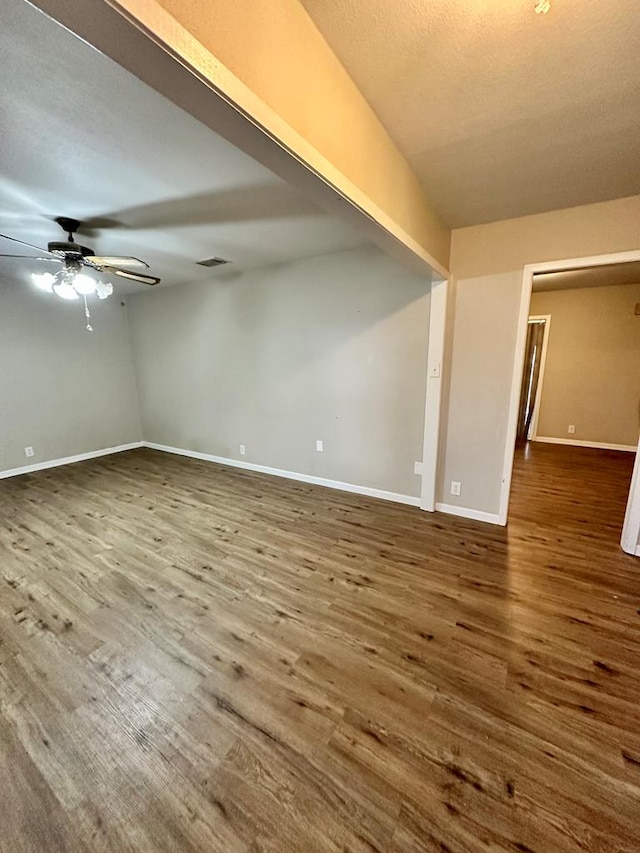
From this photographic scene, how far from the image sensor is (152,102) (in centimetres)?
131

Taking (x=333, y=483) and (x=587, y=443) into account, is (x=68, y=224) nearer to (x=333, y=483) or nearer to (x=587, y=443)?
(x=333, y=483)

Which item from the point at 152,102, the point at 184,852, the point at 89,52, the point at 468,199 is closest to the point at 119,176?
the point at 152,102

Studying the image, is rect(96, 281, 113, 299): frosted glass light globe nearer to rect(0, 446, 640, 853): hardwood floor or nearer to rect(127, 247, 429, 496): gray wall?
rect(127, 247, 429, 496): gray wall

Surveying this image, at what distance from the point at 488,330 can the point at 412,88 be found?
181 cm

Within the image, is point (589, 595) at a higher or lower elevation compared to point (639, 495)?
lower

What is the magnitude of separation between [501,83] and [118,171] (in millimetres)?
1841

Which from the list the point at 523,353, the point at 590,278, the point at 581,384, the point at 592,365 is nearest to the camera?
the point at 523,353

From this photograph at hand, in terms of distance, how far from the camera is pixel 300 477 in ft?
13.0

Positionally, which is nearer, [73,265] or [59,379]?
[73,265]

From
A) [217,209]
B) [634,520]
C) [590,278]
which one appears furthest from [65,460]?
[590,278]

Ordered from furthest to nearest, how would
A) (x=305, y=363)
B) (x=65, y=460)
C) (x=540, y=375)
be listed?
(x=540, y=375) → (x=65, y=460) → (x=305, y=363)

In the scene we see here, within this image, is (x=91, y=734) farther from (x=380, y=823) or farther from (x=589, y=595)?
(x=589, y=595)

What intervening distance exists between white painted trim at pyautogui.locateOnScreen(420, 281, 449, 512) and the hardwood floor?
0.40 meters

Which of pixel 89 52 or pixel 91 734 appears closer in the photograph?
pixel 89 52
